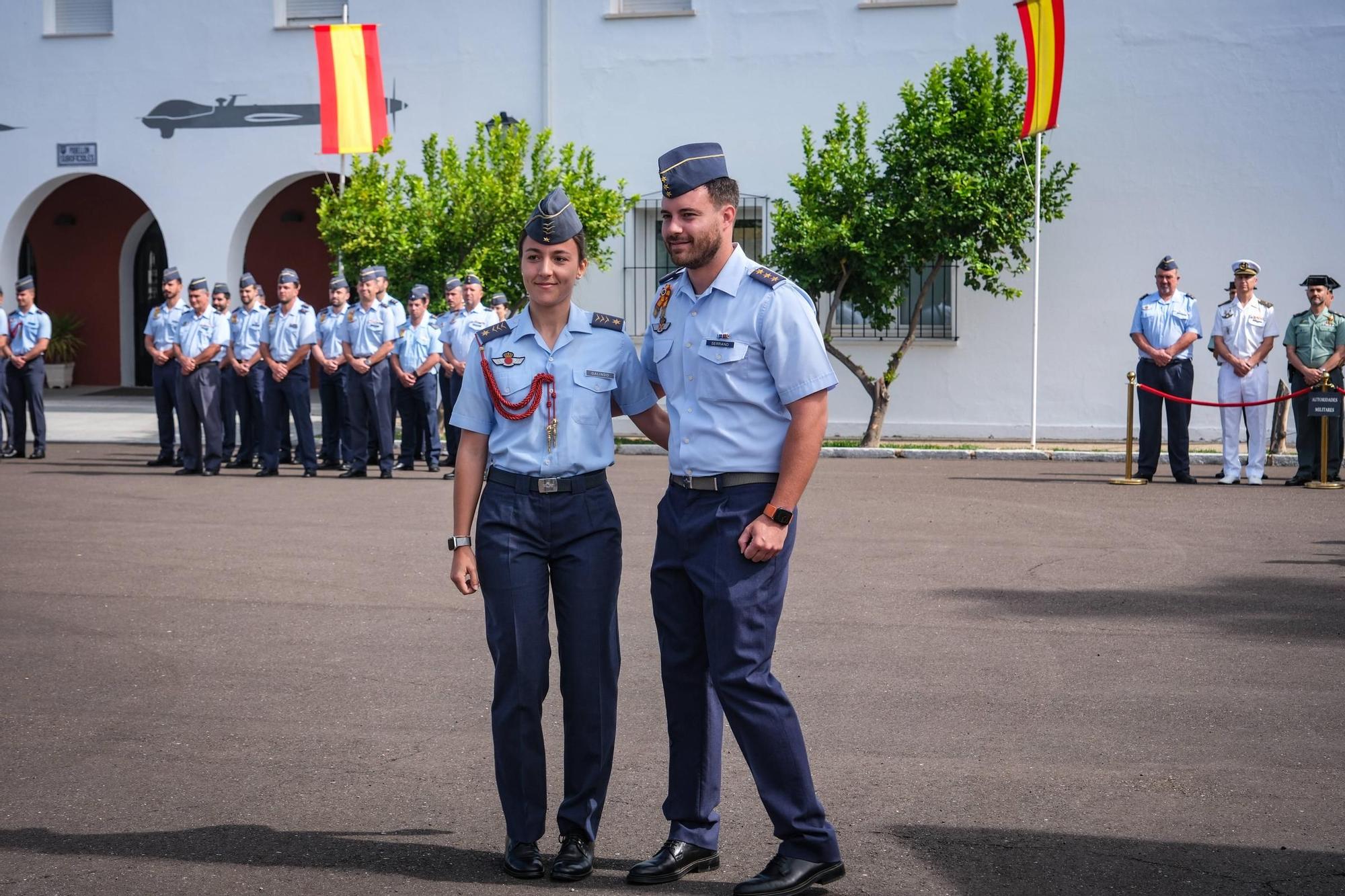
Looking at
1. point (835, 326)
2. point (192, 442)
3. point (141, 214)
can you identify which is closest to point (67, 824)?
Answer: point (192, 442)

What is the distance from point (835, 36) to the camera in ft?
70.0

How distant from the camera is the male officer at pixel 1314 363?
14891 mm

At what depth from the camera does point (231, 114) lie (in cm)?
2380

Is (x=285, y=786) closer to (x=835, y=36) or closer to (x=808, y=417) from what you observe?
(x=808, y=417)

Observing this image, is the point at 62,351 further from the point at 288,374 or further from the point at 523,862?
the point at 523,862

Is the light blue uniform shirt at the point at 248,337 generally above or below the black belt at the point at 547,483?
above

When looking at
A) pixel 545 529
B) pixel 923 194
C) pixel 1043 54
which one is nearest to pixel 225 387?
pixel 923 194

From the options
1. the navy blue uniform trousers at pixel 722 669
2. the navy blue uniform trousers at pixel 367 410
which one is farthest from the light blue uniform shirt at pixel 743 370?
the navy blue uniform trousers at pixel 367 410

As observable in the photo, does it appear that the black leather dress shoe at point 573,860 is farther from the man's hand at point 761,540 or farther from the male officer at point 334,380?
the male officer at point 334,380

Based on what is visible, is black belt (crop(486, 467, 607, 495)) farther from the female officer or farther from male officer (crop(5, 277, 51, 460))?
male officer (crop(5, 277, 51, 460))

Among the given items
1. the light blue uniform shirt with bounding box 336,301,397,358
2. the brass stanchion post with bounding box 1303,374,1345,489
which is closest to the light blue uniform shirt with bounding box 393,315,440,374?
the light blue uniform shirt with bounding box 336,301,397,358

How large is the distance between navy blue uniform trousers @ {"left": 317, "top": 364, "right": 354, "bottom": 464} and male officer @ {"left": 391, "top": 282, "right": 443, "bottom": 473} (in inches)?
A: 29.5

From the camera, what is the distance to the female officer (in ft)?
14.4

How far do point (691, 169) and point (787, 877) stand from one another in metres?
1.97
